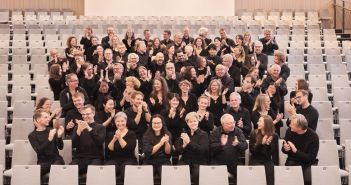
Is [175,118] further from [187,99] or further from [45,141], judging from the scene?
[45,141]

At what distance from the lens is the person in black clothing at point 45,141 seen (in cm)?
607

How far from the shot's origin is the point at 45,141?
240 inches

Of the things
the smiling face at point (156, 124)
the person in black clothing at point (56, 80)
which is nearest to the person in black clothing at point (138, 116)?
the smiling face at point (156, 124)

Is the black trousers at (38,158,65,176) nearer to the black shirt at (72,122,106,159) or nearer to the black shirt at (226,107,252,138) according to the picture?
the black shirt at (72,122,106,159)

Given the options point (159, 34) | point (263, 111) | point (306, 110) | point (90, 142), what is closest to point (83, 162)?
point (90, 142)

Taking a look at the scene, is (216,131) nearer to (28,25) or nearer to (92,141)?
(92,141)

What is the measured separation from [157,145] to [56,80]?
2.32m

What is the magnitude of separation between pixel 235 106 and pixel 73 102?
175 cm

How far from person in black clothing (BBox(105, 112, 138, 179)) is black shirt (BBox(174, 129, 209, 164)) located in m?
0.43

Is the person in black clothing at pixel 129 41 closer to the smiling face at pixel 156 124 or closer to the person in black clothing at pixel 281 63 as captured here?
the person in black clothing at pixel 281 63

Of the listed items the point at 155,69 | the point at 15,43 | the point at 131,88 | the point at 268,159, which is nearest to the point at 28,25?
the point at 15,43

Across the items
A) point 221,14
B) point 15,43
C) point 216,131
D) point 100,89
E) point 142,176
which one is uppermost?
point 221,14

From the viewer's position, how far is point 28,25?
41.1 feet

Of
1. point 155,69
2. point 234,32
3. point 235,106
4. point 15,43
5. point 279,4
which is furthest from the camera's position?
point 279,4
